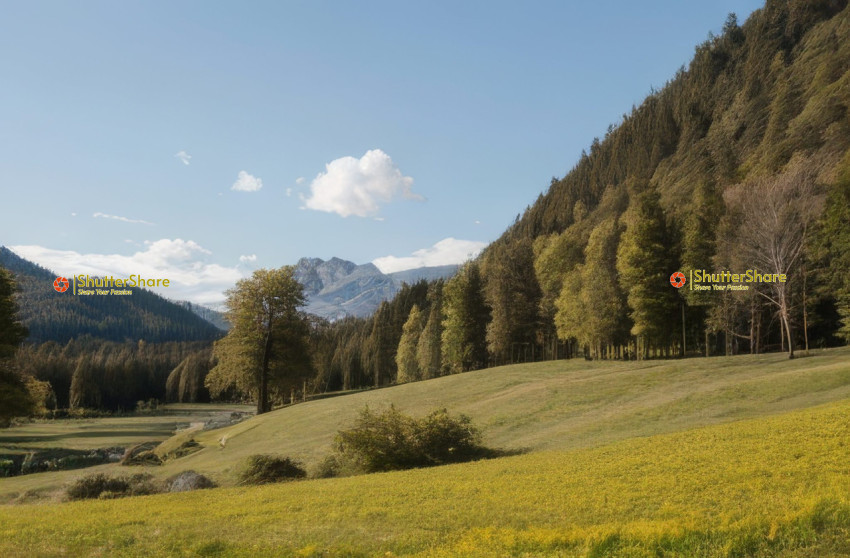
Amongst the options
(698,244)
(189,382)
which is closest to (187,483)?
(698,244)

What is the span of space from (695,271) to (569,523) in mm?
46494

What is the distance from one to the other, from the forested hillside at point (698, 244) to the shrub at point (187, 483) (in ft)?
132

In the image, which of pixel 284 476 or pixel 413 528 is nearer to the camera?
pixel 413 528

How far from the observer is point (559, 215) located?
569ft

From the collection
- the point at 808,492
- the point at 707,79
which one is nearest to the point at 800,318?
the point at 808,492

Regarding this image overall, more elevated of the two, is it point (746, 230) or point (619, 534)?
point (746, 230)

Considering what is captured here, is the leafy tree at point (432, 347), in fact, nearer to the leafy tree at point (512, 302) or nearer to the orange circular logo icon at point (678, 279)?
the leafy tree at point (512, 302)

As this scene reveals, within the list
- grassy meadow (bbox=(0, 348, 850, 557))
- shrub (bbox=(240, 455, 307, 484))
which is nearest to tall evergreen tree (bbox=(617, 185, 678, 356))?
grassy meadow (bbox=(0, 348, 850, 557))

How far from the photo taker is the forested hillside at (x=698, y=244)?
47.3m

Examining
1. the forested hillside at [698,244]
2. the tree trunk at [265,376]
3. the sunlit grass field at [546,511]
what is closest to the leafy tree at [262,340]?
the tree trunk at [265,376]

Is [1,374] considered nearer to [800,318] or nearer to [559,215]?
[800,318]

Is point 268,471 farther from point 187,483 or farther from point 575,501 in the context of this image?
point 575,501

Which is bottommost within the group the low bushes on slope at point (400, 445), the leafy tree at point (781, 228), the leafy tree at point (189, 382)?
the leafy tree at point (189, 382)

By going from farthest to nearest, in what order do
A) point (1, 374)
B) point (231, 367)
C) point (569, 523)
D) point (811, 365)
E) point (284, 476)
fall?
point (231, 367) → point (1, 374) → point (811, 365) → point (284, 476) → point (569, 523)
